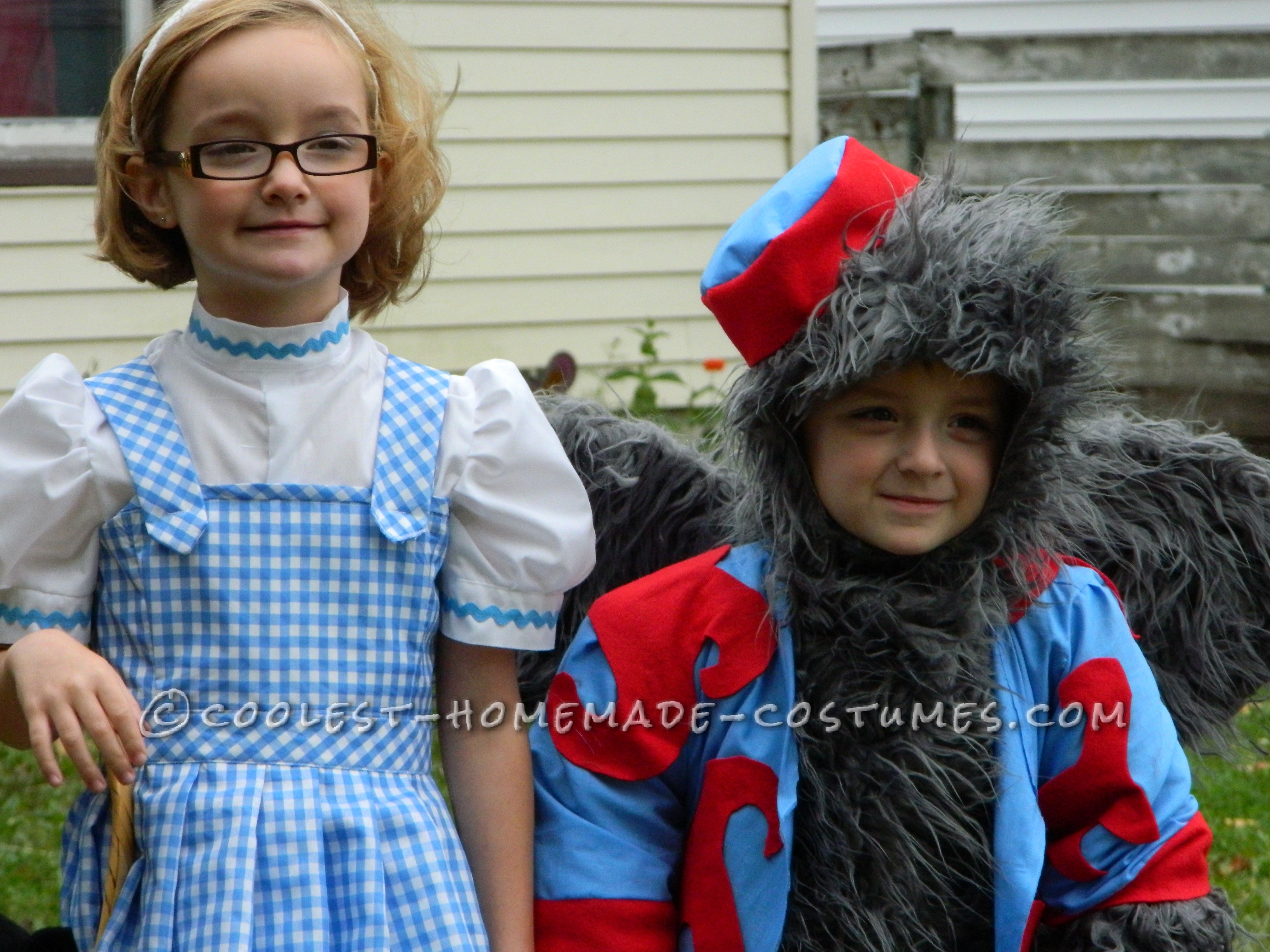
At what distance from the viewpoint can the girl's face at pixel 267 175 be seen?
1729 millimetres

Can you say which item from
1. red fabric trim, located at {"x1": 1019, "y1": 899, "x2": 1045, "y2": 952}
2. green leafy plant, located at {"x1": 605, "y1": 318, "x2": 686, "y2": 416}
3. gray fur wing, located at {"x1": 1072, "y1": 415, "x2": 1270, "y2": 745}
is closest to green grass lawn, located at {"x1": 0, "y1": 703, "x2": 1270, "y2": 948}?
gray fur wing, located at {"x1": 1072, "y1": 415, "x2": 1270, "y2": 745}

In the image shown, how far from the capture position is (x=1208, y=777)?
3.66m

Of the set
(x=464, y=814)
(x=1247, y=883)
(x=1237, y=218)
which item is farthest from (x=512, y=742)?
(x=1237, y=218)

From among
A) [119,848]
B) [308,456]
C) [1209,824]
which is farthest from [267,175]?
[1209,824]

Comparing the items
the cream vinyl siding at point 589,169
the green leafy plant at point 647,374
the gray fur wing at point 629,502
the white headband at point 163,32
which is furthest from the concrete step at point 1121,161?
the white headband at point 163,32

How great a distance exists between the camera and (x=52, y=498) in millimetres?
1685

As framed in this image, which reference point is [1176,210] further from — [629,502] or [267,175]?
[267,175]

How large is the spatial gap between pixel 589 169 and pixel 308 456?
4008 millimetres

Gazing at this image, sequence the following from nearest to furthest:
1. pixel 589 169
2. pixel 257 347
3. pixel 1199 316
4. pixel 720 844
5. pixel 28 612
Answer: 1. pixel 28 612
2. pixel 257 347
3. pixel 720 844
4. pixel 589 169
5. pixel 1199 316

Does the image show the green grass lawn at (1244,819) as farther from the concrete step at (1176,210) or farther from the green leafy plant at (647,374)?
the concrete step at (1176,210)

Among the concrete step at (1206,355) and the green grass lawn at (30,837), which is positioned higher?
the concrete step at (1206,355)

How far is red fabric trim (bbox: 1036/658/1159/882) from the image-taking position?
1929mm

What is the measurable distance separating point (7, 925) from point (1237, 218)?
5652 mm

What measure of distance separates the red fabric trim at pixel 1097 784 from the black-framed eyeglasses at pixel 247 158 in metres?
1.16
